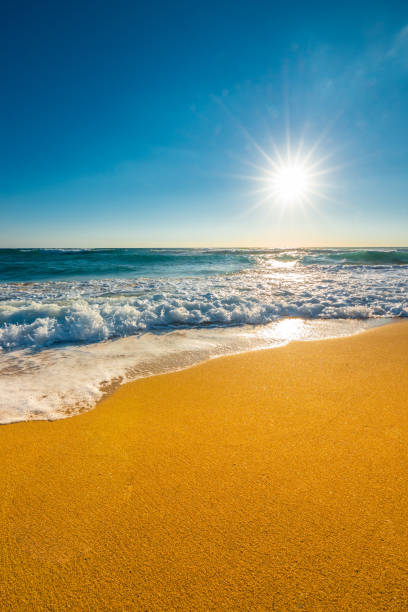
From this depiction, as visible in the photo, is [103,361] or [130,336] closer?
[103,361]

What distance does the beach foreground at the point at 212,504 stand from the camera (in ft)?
3.15

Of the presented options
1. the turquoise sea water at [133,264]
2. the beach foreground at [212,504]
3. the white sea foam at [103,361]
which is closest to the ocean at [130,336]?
the white sea foam at [103,361]

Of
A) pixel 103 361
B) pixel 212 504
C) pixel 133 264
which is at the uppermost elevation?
pixel 133 264

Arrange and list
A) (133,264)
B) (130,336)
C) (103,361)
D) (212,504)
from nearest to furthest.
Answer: (212,504) → (103,361) → (130,336) → (133,264)

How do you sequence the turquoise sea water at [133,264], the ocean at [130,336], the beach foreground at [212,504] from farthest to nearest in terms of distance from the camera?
the turquoise sea water at [133,264] → the ocean at [130,336] → the beach foreground at [212,504]

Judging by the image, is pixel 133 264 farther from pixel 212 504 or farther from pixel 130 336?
pixel 212 504

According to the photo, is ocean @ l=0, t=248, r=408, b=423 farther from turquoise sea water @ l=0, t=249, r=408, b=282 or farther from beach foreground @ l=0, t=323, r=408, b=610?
turquoise sea water @ l=0, t=249, r=408, b=282

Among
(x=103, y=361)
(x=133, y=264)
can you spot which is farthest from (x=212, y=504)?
(x=133, y=264)

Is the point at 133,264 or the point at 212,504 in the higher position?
the point at 133,264

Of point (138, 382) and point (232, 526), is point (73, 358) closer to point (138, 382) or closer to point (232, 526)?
point (138, 382)

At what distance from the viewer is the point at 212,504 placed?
4.12 ft

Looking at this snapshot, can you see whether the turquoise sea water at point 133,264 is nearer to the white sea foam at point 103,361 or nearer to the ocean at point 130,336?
the ocean at point 130,336

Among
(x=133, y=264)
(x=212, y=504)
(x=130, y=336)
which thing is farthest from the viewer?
(x=133, y=264)

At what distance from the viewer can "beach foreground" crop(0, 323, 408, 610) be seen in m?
0.96
